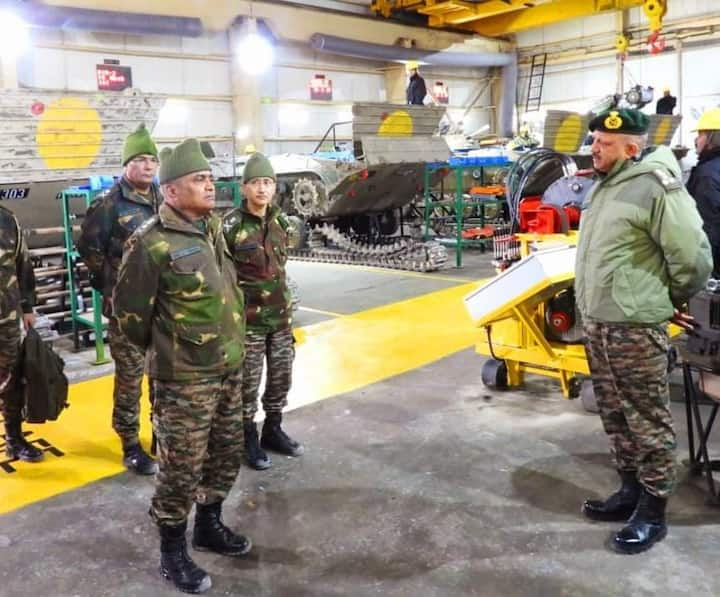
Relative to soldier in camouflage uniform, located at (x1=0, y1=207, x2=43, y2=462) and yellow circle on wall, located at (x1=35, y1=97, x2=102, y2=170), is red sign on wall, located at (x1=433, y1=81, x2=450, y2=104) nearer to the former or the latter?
yellow circle on wall, located at (x1=35, y1=97, x2=102, y2=170)

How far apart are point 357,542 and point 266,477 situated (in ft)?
2.67

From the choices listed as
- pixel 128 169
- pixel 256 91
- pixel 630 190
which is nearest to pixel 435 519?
pixel 630 190

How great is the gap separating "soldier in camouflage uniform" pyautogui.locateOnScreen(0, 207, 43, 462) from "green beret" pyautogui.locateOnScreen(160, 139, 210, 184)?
1.46 m

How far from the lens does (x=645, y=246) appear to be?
113 inches

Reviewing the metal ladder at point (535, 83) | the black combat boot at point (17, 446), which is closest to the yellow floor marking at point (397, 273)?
the black combat boot at point (17, 446)

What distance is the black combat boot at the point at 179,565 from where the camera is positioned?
9.16ft

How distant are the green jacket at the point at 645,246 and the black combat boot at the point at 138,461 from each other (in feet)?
7.49

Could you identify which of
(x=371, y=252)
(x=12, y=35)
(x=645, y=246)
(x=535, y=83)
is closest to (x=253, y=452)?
(x=645, y=246)

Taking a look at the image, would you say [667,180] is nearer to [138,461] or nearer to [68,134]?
[138,461]

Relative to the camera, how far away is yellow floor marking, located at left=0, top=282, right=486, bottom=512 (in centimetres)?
388

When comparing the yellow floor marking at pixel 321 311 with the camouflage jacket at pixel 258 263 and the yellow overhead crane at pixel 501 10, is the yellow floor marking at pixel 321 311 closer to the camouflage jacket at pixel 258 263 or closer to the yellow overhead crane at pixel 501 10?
the camouflage jacket at pixel 258 263

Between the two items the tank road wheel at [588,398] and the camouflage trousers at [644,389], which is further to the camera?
the tank road wheel at [588,398]

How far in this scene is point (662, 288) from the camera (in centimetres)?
288

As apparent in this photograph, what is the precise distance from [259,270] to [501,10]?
17.3m
